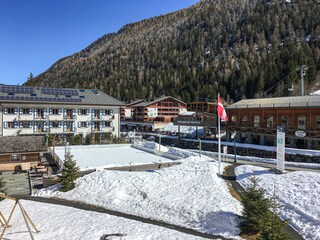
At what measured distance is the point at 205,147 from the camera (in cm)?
4806

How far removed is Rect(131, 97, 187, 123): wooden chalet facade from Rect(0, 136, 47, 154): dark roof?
52.9 meters

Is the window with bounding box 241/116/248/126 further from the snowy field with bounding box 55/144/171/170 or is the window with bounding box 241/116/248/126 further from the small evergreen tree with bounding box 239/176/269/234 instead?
the small evergreen tree with bounding box 239/176/269/234

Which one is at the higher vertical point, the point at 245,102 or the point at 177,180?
the point at 245,102

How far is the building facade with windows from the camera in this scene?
114 feet

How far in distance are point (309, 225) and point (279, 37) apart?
162382mm

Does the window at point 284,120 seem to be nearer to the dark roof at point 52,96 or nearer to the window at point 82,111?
the dark roof at point 52,96

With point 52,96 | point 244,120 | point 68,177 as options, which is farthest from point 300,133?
point 52,96

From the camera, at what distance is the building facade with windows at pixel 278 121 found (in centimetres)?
3484

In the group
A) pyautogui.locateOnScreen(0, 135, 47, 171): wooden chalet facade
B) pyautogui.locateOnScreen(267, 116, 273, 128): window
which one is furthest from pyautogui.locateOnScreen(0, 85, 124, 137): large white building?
pyautogui.locateOnScreen(267, 116, 273, 128): window

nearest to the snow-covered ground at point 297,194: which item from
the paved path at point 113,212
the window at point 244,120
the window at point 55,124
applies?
the paved path at point 113,212

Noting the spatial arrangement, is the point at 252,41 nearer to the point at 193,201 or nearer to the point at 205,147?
the point at 205,147

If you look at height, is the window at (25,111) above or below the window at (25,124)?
above

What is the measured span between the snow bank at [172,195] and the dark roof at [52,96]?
31901 millimetres

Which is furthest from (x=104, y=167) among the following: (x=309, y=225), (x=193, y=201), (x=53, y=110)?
(x=53, y=110)
